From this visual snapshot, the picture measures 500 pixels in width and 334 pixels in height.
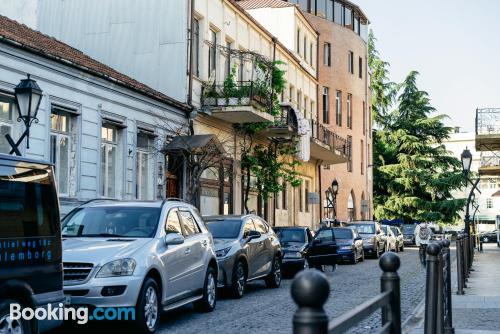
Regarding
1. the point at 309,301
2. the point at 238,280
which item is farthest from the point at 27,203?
the point at 238,280

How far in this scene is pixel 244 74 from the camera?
31016 millimetres

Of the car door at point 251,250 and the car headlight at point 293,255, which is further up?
the car door at point 251,250

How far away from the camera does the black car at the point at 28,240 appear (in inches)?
290

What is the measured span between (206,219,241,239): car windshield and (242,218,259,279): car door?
178 millimetres

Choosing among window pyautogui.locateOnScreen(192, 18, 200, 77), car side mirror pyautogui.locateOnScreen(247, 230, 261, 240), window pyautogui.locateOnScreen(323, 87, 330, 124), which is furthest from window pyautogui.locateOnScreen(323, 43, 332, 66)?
car side mirror pyautogui.locateOnScreen(247, 230, 261, 240)

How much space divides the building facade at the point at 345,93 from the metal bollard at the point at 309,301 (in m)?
43.1

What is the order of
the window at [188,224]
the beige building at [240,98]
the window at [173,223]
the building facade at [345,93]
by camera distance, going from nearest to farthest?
the window at [173,223] < the window at [188,224] < the beige building at [240,98] < the building facade at [345,93]

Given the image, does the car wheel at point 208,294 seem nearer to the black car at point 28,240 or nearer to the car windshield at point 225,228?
the car windshield at point 225,228

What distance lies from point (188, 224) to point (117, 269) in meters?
2.75

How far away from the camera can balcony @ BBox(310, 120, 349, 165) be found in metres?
38.7

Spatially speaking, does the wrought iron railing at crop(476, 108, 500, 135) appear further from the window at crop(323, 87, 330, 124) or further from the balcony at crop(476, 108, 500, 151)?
the window at crop(323, 87, 330, 124)

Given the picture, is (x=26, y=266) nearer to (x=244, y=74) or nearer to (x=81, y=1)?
(x=81, y=1)

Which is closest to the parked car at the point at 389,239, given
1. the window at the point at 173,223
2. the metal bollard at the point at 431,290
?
the window at the point at 173,223

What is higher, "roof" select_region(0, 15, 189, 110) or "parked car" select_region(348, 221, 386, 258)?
"roof" select_region(0, 15, 189, 110)
